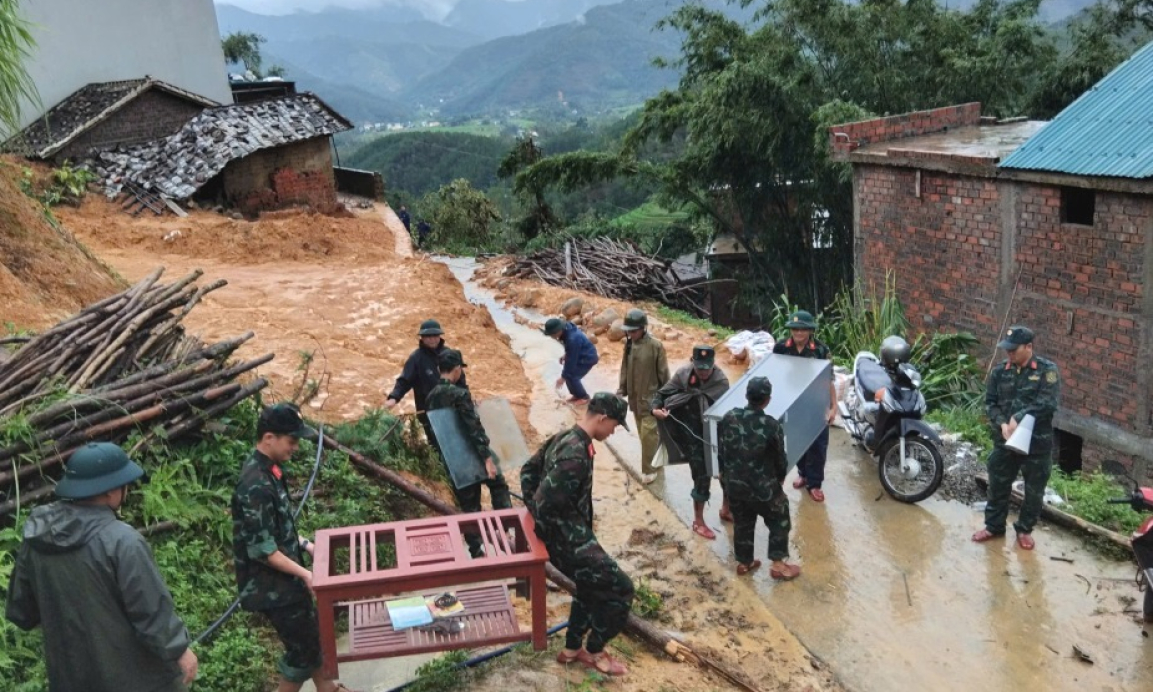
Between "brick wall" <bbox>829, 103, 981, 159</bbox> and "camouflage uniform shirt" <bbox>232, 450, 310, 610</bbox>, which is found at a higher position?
"brick wall" <bbox>829, 103, 981, 159</bbox>

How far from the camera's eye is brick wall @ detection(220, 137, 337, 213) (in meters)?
20.3

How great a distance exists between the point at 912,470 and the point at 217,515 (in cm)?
530

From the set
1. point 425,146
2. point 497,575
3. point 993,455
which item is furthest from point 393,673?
point 425,146

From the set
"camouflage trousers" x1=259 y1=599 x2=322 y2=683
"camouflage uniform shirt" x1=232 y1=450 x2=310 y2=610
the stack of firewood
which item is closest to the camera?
"camouflage uniform shirt" x1=232 y1=450 x2=310 y2=610

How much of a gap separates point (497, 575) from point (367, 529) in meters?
0.82

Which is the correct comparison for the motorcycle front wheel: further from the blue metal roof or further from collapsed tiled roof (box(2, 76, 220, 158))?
collapsed tiled roof (box(2, 76, 220, 158))

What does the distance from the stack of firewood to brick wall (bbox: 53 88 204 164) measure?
29.0 feet

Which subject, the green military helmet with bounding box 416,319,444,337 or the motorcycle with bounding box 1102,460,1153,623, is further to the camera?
the green military helmet with bounding box 416,319,444,337

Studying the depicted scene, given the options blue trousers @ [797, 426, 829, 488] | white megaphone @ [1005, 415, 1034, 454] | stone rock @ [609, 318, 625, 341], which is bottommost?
blue trousers @ [797, 426, 829, 488]

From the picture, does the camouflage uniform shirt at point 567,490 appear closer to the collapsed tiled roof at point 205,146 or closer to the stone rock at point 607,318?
the stone rock at point 607,318

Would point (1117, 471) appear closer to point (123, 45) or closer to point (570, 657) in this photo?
point (570, 657)

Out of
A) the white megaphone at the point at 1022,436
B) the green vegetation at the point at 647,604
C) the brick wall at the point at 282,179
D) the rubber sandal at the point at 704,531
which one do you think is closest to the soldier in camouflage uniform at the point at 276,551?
the green vegetation at the point at 647,604

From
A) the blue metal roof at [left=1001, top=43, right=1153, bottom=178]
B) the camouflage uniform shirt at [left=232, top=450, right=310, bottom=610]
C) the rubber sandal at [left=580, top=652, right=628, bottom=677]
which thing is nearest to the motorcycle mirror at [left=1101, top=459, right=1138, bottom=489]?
the blue metal roof at [left=1001, top=43, right=1153, bottom=178]

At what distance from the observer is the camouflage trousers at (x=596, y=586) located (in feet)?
16.0
